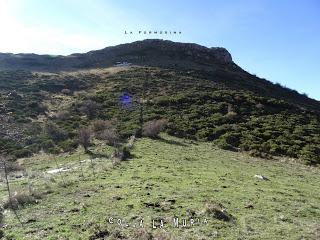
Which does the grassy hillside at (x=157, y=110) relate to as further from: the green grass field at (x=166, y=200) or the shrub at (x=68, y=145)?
the green grass field at (x=166, y=200)

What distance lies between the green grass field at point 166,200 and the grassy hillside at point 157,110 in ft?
31.9

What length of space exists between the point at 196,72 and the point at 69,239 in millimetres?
70409

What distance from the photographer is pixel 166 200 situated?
63.0 ft

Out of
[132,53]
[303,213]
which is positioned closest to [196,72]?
[132,53]

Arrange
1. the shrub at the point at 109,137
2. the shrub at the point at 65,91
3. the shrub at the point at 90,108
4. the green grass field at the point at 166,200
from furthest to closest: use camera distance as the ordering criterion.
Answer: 1. the shrub at the point at 65,91
2. the shrub at the point at 90,108
3. the shrub at the point at 109,137
4. the green grass field at the point at 166,200

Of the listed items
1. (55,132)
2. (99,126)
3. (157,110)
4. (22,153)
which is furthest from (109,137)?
(157,110)

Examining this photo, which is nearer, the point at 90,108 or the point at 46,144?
the point at 46,144

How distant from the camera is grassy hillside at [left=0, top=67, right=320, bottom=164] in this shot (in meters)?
42.2

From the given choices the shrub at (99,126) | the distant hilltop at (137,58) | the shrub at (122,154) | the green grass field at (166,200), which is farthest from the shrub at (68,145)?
the distant hilltop at (137,58)

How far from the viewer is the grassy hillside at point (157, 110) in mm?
42219

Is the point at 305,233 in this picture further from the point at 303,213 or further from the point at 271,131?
the point at 271,131

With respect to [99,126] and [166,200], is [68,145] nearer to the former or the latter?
[99,126]

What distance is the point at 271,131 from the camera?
46844 millimetres

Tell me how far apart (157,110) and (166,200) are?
36.4 m
